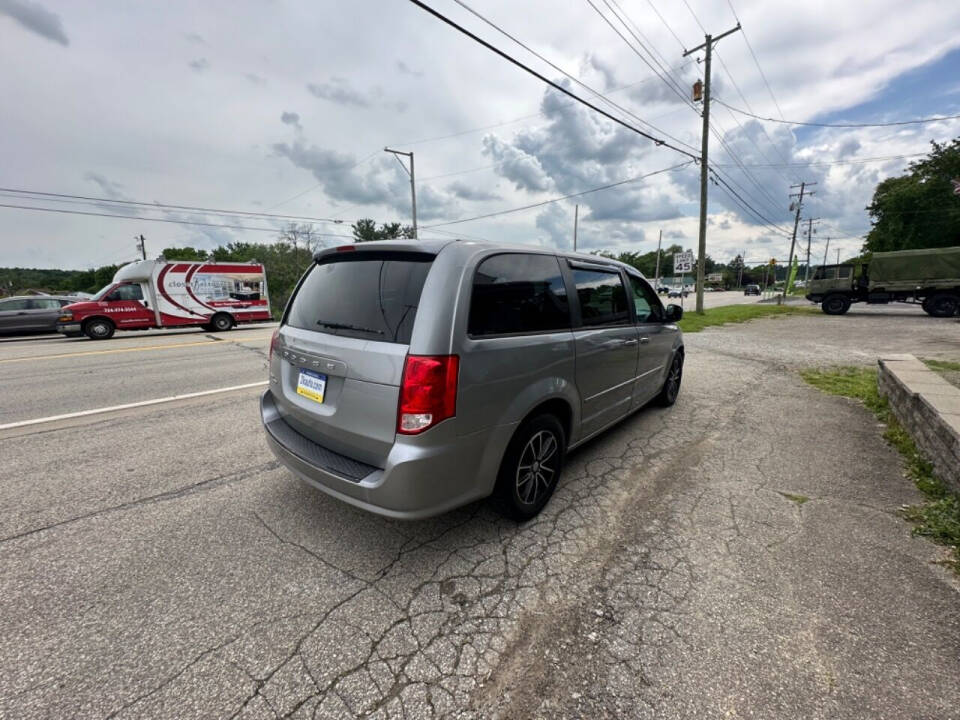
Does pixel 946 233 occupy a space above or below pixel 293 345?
above

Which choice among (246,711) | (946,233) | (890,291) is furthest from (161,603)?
(946,233)

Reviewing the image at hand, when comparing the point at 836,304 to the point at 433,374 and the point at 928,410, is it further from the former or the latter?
the point at 433,374

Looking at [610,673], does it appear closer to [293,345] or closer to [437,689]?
[437,689]

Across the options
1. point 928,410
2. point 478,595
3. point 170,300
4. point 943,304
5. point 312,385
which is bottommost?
point 478,595

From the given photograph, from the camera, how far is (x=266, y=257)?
5062 cm

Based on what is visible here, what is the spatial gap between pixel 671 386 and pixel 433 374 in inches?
159

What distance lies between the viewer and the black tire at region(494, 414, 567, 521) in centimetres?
250

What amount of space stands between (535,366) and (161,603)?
2.25 metres

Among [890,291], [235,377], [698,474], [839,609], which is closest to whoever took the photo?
[839,609]

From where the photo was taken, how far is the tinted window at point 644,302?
402 centimetres

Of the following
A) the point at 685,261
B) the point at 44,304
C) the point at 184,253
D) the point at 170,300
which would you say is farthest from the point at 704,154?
the point at 184,253

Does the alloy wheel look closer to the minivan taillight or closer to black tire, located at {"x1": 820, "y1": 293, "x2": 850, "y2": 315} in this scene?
the minivan taillight

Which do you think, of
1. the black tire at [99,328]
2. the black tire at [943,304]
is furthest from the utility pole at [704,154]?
the black tire at [99,328]

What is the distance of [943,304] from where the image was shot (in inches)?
659
